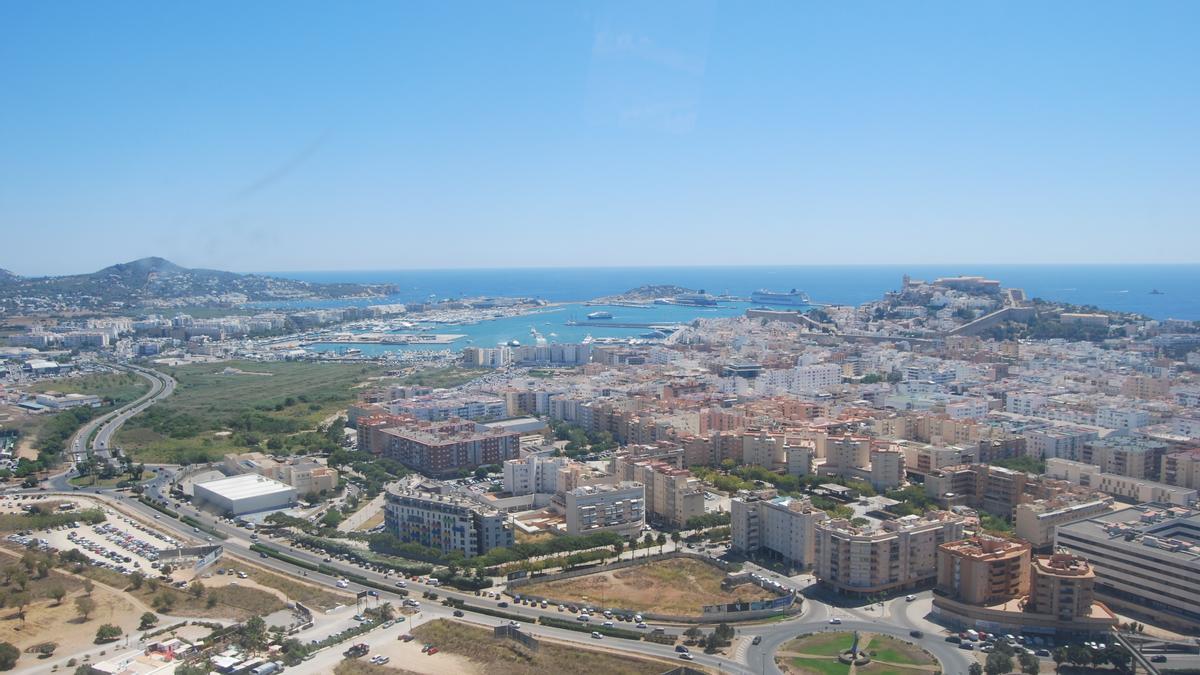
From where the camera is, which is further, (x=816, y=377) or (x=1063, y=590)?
(x=816, y=377)

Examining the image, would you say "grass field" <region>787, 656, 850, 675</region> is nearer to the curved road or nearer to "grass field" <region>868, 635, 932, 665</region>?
"grass field" <region>868, 635, 932, 665</region>

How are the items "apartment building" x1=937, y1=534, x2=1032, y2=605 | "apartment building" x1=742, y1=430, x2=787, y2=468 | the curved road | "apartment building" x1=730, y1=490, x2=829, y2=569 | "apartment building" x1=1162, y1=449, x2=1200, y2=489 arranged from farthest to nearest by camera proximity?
1. the curved road
2. "apartment building" x1=742, y1=430, x2=787, y2=468
3. "apartment building" x1=1162, y1=449, x2=1200, y2=489
4. "apartment building" x1=730, y1=490, x2=829, y2=569
5. "apartment building" x1=937, y1=534, x2=1032, y2=605

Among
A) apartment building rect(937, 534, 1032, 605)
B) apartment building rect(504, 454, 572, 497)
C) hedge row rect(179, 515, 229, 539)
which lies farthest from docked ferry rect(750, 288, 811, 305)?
apartment building rect(937, 534, 1032, 605)

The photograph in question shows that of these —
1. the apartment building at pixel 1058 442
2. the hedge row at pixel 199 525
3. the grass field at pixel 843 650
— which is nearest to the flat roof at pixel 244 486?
the hedge row at pixel 199 525

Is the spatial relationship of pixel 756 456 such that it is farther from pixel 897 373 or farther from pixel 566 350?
pixel 566 350

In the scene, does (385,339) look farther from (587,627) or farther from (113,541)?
(587,627)

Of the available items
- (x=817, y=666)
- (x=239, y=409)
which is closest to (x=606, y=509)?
(x=817, y=666)

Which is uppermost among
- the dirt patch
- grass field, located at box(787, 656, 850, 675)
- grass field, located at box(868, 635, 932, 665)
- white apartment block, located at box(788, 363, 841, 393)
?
white apartment block, located at box(788, 363, 841, 393)
